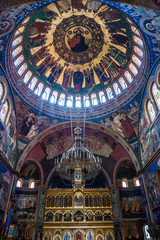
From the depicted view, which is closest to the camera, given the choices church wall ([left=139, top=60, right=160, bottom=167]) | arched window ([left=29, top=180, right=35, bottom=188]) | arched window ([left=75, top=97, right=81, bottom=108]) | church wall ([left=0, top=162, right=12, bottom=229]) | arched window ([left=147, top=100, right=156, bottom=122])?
church wall ([left=0, top=162, right=12, bottom=229])

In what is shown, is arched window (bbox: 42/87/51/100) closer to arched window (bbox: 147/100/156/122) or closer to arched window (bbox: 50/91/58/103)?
arched window (bbox: 50/91/58/103)

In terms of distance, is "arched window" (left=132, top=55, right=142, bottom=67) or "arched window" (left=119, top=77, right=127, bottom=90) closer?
"arched window" (left=132, top=55, right=142, bottom=67)

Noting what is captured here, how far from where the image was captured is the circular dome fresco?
575 inches

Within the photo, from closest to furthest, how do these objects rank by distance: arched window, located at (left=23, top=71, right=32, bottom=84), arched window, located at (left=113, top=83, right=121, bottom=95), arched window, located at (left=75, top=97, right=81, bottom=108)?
arched window, located at (left=23, top=71, right=32, bottom=84), arched window, located at (left=113, top=83, right=121, bottom=95), arched window, located at (left=75, top=97, right=81, bottom=108)

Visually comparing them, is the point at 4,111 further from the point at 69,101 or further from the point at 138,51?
the point at 138,51

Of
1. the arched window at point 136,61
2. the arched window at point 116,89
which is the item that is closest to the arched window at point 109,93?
the arched window at point 116,89

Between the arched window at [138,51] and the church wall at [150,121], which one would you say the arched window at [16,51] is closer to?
the arched window at [138,51]

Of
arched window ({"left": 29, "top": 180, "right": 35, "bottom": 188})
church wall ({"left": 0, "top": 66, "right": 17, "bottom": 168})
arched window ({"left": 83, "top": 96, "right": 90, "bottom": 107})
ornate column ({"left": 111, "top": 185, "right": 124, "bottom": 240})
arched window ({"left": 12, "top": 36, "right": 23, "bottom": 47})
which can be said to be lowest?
ornate column ({"left": 111, "top": 185, "right": 124, "bottom": 240})

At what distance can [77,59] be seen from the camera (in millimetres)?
18859

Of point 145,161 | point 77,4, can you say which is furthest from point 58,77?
point 145,161

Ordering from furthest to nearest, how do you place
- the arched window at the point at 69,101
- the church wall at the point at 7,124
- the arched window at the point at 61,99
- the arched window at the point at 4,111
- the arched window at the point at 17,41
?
the arched window at the point at 69,101 → the arched window at the point at 61,99 → the arched window at the point at 17,41 → the arched window at the point at 4,111 → the church wall at the point at 7,124

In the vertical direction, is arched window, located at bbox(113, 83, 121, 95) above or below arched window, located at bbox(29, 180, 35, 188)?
above

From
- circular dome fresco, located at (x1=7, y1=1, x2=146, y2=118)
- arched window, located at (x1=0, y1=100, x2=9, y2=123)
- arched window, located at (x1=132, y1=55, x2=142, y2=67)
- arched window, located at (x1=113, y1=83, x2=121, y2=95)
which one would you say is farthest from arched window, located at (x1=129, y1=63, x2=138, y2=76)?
arched window, located at (x1=0, y1=100, x2=9, y2=123)

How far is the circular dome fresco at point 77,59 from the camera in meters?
14.6
